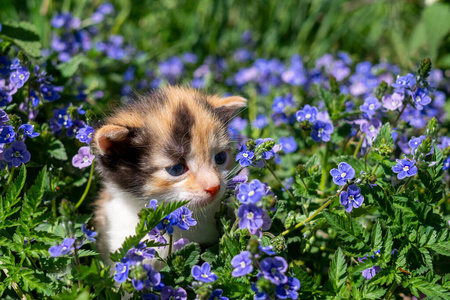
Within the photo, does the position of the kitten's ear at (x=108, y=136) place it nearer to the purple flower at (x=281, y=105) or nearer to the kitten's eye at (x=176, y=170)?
the kitten's eye at (x=176, y=170)

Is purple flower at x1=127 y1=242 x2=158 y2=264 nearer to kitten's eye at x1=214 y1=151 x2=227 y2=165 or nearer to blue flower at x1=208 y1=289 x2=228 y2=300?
blue flower at x1=208 y1=289 x2=228 y2=300

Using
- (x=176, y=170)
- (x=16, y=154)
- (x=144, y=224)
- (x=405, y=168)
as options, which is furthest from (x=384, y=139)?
(x=16, y=154)

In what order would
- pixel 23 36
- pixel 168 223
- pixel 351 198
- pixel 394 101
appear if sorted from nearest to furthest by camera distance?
pixel 168 223 → pixel 351 198 → pixel 394 101 → pixel 23 36

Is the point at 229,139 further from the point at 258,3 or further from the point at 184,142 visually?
the point at 258,3

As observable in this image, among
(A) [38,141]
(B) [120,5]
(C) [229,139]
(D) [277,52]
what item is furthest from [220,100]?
(B) [120,5]

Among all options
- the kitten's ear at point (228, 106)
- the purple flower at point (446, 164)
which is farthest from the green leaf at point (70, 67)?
the purple flower at point (446, 164)

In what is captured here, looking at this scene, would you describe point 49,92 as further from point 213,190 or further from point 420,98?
point 420,98
